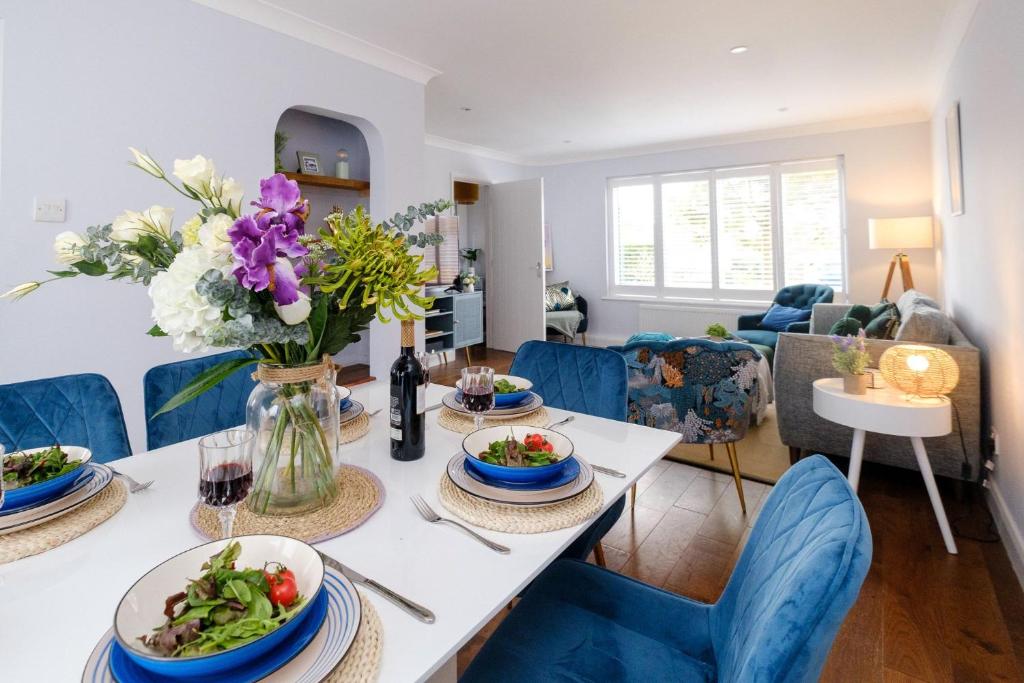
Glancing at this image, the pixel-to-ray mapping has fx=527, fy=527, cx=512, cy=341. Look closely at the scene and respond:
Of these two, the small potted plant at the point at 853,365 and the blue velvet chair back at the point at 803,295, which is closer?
the small potted plant at the point at 853,365

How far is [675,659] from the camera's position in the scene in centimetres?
92

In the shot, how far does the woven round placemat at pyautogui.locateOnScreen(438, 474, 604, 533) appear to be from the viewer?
0.86 metres

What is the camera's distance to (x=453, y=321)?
17.0ft

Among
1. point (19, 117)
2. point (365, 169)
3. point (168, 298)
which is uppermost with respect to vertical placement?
point (365, 169)

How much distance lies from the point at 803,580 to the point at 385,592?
0.49 m


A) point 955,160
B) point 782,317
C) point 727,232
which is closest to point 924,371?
point 955,160

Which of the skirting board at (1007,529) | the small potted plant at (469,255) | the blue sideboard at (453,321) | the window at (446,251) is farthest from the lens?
the small potted plant at (469,255)

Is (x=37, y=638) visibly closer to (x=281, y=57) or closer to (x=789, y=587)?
(x=789, y=587)

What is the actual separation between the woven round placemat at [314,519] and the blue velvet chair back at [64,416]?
63 cm

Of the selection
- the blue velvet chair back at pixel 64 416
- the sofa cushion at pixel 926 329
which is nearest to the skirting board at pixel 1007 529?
the sofa cushion at pixel 926 329

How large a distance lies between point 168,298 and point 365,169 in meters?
4.04

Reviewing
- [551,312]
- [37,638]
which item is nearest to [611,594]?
[37,638]

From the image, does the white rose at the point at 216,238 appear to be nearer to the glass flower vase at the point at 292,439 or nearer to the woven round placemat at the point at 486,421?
the glass flower vase at the point at 292,439

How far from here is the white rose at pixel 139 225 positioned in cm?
83
